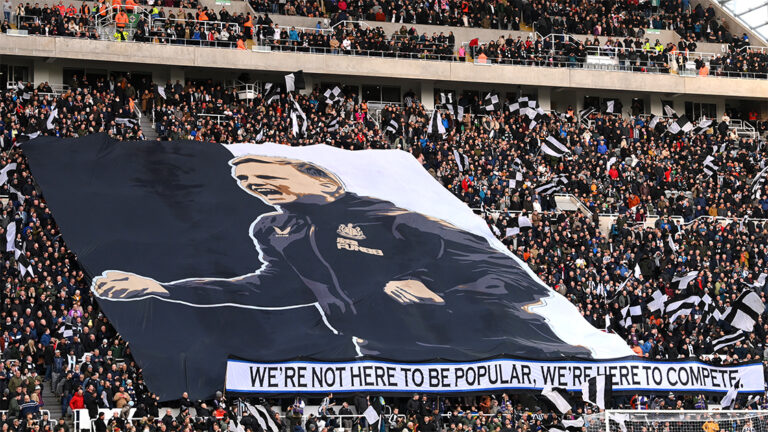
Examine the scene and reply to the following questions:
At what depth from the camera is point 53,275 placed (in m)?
35.7

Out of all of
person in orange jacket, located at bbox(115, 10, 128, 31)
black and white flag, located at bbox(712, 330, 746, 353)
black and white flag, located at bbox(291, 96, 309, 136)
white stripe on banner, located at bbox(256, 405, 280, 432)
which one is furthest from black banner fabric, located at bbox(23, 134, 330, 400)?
black and white flag, located at bbox(712, 330, 746, 353)

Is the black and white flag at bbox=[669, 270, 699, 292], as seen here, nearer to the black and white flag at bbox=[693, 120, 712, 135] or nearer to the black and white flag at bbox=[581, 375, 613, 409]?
the black and white flag at bbox=[581, 375, 613, 409]

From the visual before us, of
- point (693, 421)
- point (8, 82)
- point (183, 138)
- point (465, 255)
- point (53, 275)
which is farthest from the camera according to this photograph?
point (8, 82)

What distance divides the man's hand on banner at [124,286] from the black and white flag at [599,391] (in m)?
10.9

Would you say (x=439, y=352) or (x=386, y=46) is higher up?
(x=386, y=46)

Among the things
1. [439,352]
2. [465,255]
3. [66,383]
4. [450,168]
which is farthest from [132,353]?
[450,168]

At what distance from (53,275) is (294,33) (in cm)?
1922

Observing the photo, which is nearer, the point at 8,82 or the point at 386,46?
the point at 8,82

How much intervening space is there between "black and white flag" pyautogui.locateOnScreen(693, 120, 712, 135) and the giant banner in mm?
13598

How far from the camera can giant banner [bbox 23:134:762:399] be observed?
3450cm

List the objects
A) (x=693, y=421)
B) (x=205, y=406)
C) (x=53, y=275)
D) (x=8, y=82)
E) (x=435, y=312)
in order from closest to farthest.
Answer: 1. (x=693, y=421)
2. (x=205, y=406)
3. (x=53, y=275)
4. (x=435, y=312)
5. (x=8, y=82)

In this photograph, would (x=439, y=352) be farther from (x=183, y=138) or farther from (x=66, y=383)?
(x=183, y=138)

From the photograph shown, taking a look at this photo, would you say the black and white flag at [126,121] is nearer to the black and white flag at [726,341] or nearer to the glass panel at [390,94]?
the glass panel at [390,94]

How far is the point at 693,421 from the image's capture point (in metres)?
29.3
